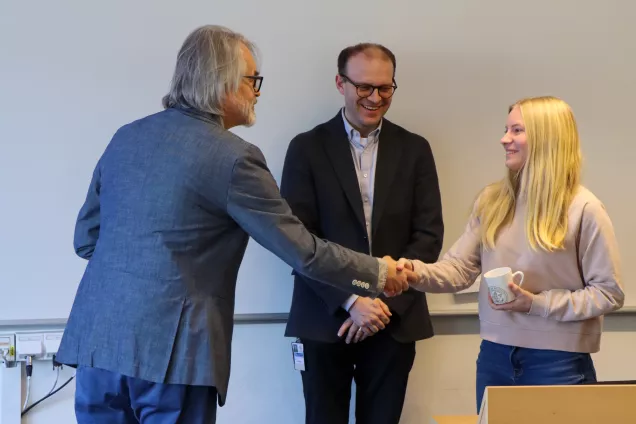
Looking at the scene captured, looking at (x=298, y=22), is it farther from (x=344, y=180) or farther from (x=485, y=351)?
(x=485, y=351)

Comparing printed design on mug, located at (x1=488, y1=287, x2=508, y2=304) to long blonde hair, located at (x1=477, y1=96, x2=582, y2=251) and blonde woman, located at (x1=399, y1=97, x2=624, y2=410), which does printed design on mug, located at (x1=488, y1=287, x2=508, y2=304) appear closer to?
blonde woman, located at (x1=399, y1=97, x2=624, y2=410)

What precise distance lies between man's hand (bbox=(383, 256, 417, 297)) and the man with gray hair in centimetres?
45

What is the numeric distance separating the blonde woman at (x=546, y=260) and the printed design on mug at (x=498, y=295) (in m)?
0.02

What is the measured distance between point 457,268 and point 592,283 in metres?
0.45

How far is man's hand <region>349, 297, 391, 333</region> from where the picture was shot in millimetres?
2588

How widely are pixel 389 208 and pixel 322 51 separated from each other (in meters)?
0.72

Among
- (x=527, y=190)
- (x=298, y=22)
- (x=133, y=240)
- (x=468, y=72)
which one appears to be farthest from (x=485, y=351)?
(x=298, y=22)

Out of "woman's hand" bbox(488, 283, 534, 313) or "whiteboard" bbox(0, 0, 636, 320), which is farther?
"whiteboard" bbox(0, 0, 636, 320)

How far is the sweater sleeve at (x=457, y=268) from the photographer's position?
2381 mm

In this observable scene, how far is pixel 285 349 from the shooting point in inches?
120

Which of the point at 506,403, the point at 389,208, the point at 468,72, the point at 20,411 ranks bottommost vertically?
the point at 20,411

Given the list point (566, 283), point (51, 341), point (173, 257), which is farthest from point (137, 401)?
→ point (51, 341)

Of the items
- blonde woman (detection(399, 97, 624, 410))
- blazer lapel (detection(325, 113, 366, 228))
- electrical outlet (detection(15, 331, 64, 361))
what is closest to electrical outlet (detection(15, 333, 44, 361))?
electrical outlet (detection(15, 331, 64, 361))

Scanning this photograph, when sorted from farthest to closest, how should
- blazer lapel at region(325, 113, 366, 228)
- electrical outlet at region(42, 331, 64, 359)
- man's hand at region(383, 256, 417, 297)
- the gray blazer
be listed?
electrical outlet at region(42, 331, 64, 359) < blazer lapel at region(325, 113, 366, 228) < man's hand at region(383, 256, 417, 297) < the gray blazer
